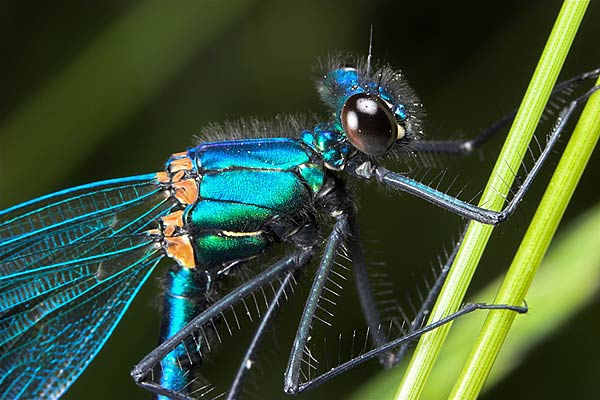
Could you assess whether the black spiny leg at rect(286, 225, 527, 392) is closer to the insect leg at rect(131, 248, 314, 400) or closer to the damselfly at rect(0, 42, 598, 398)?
the damselfly at rect(0, 42, 598, 398)

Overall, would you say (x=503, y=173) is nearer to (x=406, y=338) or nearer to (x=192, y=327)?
(x=406, y=338)

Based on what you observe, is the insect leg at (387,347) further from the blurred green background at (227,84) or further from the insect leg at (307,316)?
the blurred green background at (227,84)

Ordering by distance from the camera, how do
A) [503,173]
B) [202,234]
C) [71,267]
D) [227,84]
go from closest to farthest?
[503,173] < [202,234] < [71,267] < [227,84]

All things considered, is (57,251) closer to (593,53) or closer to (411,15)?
(411,15)

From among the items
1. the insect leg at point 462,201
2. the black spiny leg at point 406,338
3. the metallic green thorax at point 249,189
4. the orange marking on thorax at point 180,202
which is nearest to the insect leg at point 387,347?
the black spiny leg at point 406,338

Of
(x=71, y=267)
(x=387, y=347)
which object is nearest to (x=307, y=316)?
(x=387, y=347)

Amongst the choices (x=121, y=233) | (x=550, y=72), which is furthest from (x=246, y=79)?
(x=550, y=72)
